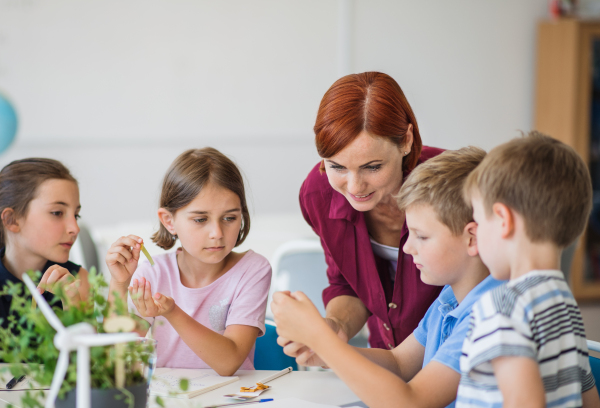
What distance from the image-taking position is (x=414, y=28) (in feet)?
13.5

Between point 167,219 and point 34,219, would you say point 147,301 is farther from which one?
point 34,219

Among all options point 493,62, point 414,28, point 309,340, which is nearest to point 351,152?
point 309,340

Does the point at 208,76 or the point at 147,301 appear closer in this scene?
the point at 147,301

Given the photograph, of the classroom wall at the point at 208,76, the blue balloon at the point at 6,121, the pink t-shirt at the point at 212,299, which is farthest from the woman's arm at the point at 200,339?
the classroom wall at the point at 208,76

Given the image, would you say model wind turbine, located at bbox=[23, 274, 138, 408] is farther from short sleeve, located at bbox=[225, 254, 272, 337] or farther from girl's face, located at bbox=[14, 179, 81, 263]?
girl's face, located at bbox=[14, 179, 81, 263]

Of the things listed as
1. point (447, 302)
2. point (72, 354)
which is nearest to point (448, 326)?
point (447, 302)

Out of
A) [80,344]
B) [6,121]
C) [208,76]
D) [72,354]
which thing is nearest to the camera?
[80,344]

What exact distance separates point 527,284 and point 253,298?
0.84m

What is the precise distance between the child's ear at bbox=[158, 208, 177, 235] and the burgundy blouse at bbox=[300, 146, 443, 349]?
0.38 meters

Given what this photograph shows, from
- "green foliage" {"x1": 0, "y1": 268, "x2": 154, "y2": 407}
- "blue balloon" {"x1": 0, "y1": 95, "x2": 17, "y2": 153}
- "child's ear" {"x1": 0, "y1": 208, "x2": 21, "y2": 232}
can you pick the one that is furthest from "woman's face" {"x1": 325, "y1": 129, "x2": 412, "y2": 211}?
"blue balloon" {"x1": 0, "y1": 95, "x2": 17, "y2": 153}

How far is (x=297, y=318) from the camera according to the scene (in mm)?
1081

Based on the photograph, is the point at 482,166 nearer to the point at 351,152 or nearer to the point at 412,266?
the point at 351,152

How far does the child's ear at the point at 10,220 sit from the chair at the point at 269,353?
30.2 inches

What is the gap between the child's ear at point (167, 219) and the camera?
1.65 metres
